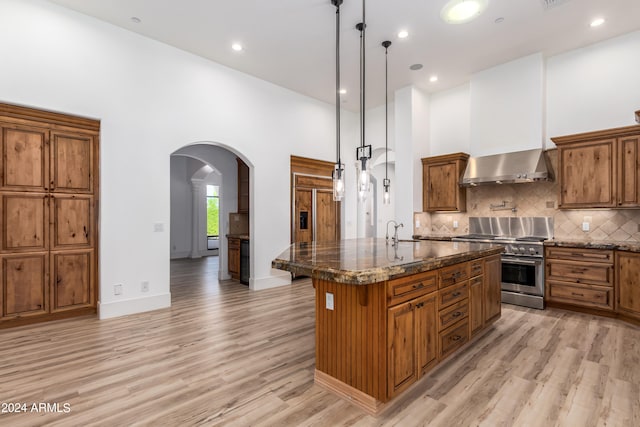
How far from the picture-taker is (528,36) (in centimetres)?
429

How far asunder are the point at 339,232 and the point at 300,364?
4498mm

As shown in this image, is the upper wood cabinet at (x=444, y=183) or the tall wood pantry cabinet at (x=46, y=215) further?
the upper wood cabinet at (x=444, y=183)

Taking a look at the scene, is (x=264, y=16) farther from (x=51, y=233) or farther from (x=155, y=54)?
(x=51, y=233)

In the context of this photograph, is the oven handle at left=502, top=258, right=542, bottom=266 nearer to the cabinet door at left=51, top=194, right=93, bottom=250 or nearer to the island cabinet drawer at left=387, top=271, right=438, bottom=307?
the island cabinet drawer at left=387, top=271, right=438, bottom=307

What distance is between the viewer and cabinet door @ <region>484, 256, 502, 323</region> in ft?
10.7

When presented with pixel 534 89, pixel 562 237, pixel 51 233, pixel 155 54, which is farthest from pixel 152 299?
pixel 534 89

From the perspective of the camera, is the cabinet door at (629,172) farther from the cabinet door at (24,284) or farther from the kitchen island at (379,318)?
the cabinet door at (24,284)

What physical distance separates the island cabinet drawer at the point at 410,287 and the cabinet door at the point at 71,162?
3.98 m

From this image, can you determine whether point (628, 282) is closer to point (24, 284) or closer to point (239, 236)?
point (239, 236)

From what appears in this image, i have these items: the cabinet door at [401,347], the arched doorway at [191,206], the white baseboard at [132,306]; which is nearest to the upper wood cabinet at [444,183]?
the cabinet door at [401,347]

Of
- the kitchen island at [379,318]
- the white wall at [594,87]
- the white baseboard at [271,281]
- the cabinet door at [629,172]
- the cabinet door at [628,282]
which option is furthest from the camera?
the white baseboard at [271,281]

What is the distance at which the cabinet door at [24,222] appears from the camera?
137 inches

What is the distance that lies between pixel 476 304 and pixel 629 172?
2856mm

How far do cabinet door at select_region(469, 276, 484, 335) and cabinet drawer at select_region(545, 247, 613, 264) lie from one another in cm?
188
